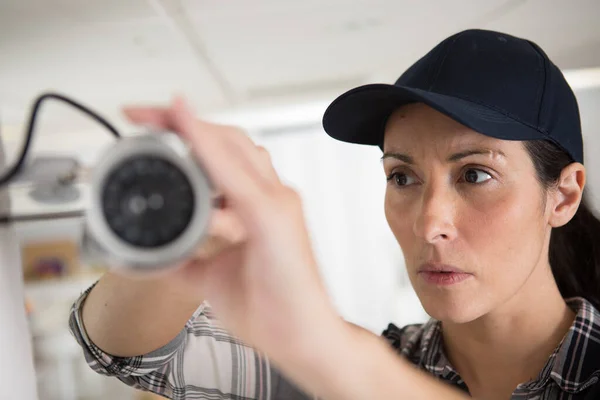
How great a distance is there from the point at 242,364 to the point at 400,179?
0.41 metres

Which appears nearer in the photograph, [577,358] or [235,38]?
[577,358]

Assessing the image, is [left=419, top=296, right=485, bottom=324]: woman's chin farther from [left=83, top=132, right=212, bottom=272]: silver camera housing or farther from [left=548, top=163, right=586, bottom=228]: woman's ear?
[left=83, top=132, right=212, bottom=272]: silver camera housing

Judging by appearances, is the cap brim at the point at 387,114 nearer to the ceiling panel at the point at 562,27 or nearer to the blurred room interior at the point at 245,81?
the blurred room interior at the point at 245,81

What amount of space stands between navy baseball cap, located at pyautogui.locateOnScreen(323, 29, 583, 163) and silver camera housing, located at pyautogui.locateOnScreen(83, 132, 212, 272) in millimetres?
383

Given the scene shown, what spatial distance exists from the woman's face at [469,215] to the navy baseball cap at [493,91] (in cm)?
4

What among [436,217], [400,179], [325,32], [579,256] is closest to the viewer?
[436,217]

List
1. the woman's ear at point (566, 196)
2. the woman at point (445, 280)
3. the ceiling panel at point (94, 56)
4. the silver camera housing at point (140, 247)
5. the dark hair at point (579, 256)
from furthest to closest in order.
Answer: the ceiling panel at point (94, 56), the dark hair at point (579, 256), the woman's ear at point (566, 196), the woman at point (445, 280), the silver camera housing at point (140, 247)

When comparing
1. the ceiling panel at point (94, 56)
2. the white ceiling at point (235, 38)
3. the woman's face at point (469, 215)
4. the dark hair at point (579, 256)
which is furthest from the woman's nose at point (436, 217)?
the ceiling panel at point (94, 56)

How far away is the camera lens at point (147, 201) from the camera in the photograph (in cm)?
39

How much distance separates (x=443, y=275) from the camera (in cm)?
74

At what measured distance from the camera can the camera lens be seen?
0.39 m

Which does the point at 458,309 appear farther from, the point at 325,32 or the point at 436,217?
the point at 325,32

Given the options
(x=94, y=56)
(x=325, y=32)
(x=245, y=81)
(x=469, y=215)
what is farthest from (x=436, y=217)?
(x=245, y=81)

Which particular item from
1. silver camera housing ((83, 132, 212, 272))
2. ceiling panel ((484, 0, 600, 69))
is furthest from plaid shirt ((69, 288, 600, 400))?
ceiling panel ((484, 0, 600, 69))
